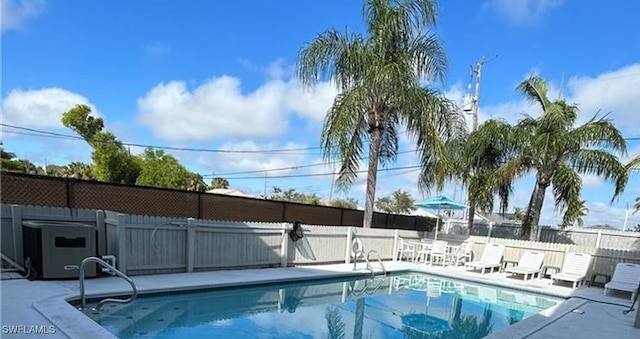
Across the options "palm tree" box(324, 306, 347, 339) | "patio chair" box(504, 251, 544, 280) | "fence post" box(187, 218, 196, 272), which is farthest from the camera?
"patio chair" box(504, 251, 544, 280)

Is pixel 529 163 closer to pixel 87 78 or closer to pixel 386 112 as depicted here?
pixel 386 112

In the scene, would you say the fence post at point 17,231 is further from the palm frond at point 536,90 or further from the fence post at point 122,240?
the palm frond at point 536,90

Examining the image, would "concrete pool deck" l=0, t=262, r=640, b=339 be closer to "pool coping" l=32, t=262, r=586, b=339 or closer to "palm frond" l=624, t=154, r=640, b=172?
"pool coping" l=32, t=262, r=586, b=339

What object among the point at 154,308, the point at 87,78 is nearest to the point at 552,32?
the point at 154,308

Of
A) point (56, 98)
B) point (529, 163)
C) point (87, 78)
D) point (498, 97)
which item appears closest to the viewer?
point (529, 163)

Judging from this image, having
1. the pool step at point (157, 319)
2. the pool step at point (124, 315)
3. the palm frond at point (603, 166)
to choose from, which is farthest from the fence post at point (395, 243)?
the pool step at point (124, 315)

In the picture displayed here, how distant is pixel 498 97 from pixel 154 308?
1806cm

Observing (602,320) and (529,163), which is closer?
(602,320)

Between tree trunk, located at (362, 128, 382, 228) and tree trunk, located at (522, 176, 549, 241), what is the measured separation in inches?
198

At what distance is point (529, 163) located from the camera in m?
11.7

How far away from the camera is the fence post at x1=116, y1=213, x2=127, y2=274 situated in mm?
6406

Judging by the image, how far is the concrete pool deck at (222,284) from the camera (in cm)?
402

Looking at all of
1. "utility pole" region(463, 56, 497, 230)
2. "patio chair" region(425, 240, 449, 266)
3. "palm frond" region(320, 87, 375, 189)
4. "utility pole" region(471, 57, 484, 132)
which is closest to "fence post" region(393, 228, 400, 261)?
"patio chair" region(425, 240, 449, 266)

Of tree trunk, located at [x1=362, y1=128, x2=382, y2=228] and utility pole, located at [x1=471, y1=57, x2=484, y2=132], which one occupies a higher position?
utility pole, located at [x1=471, y1=57, x2=484, y2=132]
